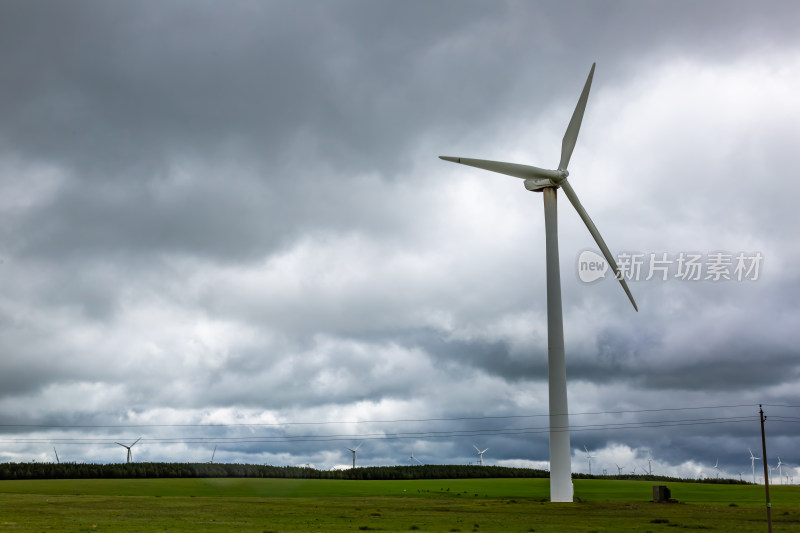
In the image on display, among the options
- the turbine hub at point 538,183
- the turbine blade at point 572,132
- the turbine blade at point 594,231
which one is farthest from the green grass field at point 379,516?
the turbine blade at point 572,132

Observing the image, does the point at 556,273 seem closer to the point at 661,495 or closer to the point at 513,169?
the point at 513,169

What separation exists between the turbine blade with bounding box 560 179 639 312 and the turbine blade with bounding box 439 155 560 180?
2524mm

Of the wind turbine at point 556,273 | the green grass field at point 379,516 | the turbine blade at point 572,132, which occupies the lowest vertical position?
the green grass field at point 379,516

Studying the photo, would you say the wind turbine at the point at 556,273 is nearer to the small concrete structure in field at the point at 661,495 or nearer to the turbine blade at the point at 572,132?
the turbine blade at the point at 572,132

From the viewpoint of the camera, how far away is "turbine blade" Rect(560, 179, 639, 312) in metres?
99.5

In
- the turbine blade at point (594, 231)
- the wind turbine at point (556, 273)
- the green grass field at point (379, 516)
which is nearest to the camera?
the green grass field at point (379, 516)

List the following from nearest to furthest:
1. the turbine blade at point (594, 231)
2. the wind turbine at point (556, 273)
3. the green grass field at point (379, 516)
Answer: the green grass field at point (379, 516) → the wind turbine at point (556, 273) → the turbine blade at point (594, 231)

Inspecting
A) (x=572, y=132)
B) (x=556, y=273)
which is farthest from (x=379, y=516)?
(x=572, y=132)

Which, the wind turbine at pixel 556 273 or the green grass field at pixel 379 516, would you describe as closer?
the green grass field at pixel 379 516

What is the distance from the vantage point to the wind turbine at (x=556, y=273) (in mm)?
92375

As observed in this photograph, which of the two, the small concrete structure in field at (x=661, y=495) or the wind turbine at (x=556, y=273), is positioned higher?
the wind turbine at (x=556, y=273)

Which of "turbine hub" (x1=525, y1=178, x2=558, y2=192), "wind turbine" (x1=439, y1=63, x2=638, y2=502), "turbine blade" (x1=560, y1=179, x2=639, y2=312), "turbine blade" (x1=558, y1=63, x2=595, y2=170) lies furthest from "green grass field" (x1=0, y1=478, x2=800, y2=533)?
"turbine blade" (x1=558, y1=63, x2=595, y2=170)

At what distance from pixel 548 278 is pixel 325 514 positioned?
41634 mm

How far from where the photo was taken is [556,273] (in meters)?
97.4
